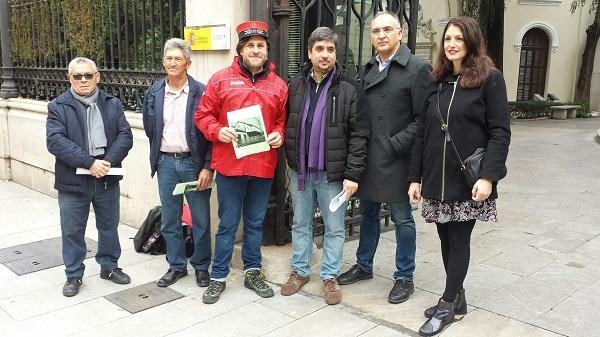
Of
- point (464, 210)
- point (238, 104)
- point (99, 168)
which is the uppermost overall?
point (238, 104)

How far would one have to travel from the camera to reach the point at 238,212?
4.02m

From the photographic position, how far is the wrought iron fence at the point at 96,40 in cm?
541

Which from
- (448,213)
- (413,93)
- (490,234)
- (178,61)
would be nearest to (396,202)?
(448,213)

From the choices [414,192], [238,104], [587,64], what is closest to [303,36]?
[238,104]

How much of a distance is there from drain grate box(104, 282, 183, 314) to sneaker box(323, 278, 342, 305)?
1.07m

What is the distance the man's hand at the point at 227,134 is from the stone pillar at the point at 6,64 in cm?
571

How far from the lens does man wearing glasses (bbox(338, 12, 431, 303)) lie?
3713 mm

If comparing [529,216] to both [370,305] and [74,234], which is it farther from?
[74,234]

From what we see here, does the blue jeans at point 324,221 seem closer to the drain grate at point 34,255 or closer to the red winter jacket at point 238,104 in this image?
the red winter jacket at point 238,104

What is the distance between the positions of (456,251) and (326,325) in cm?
96

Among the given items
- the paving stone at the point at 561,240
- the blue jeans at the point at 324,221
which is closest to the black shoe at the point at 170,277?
the blue jeans at the point at 324,221

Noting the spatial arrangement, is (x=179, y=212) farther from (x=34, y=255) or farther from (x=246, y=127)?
(x=34, y=255)

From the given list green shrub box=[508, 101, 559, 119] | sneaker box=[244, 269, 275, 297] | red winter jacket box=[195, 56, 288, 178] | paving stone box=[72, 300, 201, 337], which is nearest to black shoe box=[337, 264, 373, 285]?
sneaker box=[244, 269, 275, 297]

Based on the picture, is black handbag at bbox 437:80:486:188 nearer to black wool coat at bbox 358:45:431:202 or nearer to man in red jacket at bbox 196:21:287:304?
black wool coat at bbox 358:45:431:202
